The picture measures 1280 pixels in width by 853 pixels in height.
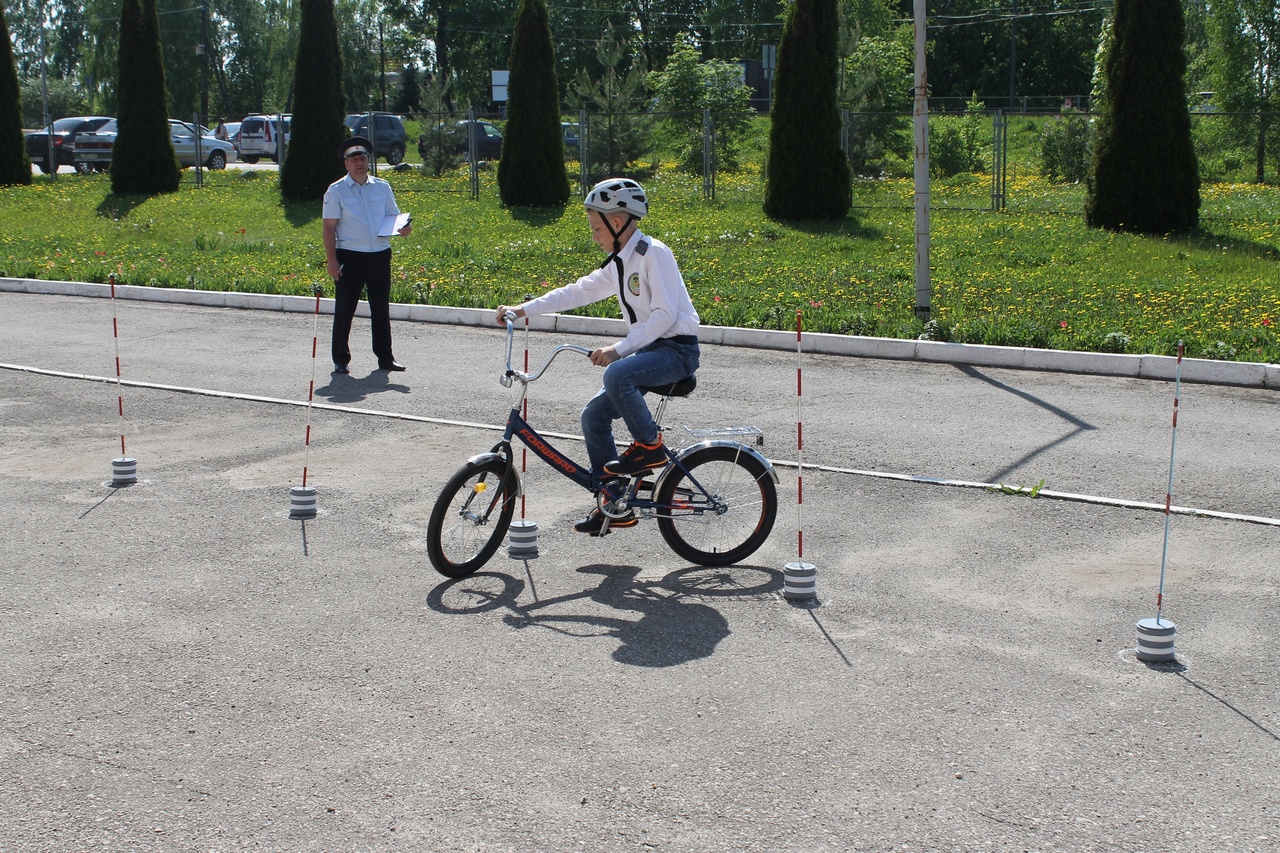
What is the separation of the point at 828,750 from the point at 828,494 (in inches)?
138

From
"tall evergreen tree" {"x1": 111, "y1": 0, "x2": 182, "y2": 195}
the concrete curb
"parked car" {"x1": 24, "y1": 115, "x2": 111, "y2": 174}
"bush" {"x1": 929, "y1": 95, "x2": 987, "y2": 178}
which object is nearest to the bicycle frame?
the concrete curb

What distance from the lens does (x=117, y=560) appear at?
6500 mm

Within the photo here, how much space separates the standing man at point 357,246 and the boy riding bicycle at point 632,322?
588 cm

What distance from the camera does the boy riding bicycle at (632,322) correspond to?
19.9 ft

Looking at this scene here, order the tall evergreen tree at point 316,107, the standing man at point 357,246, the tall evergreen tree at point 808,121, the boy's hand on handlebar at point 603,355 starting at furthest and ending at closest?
the tall evergreen tree at point 316,107, the tall evergreen tree at point 808,121, the standing man at point 357,246, the boy's hand on handlebar at point 603,355

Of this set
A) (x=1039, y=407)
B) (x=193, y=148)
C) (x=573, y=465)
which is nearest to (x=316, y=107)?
(x=193, y=148)

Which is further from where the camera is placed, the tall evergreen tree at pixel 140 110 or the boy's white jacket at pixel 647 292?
the tall evergreen tree at pixel 140 110

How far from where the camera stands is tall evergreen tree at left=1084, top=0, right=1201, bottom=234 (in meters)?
18.8

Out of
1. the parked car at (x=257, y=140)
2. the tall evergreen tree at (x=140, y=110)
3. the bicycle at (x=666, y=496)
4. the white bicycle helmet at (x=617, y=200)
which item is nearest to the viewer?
the white bicycle helmet at (x=617, y=200)

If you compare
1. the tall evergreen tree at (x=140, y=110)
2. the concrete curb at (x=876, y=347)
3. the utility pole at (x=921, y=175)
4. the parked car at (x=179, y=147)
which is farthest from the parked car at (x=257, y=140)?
the utility pole at (x=921, y=175)

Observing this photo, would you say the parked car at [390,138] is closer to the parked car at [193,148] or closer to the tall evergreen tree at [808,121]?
the parked car at [193,148]

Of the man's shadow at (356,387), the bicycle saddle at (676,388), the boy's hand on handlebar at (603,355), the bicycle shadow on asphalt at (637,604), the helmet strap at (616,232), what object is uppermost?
the helmet strap at (616,232)

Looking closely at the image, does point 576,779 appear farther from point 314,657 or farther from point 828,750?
point 314,657

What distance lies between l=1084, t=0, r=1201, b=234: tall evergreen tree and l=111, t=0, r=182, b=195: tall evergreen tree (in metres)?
19.6
